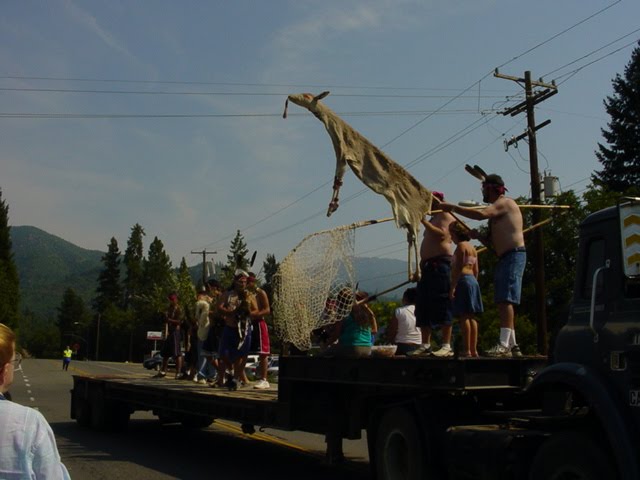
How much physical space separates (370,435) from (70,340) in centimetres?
17129

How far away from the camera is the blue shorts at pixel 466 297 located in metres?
8.07

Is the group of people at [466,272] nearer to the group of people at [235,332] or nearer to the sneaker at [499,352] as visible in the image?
the sneaker at [499,352]

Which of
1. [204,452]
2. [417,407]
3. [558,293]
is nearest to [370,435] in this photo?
[417,407]

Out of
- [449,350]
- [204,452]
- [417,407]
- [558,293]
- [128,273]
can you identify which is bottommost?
[204,452]

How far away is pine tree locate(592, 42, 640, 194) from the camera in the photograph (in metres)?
56.7

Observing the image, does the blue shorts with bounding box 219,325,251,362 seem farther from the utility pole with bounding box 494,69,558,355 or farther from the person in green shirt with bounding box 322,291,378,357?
the utility pole with bounding box 494,69,558,355

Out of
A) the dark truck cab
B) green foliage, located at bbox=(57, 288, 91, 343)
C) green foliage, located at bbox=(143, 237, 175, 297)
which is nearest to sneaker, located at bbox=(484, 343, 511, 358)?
the dark truck cab

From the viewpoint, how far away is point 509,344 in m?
7.60

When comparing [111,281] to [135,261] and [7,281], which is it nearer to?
[135,261]

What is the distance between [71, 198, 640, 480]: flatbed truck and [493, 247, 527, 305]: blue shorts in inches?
29.2

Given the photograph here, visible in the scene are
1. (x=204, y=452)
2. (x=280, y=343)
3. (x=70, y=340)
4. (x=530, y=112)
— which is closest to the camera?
(x=280, y=343)

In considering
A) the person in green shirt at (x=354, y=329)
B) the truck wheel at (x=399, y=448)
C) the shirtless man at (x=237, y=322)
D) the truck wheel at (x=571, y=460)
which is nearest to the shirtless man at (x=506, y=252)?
the truck wheel at (x=399, y=448)

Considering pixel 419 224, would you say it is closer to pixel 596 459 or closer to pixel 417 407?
pixel 417 407

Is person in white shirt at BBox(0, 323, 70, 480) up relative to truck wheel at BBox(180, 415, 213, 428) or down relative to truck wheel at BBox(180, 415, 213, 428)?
up
